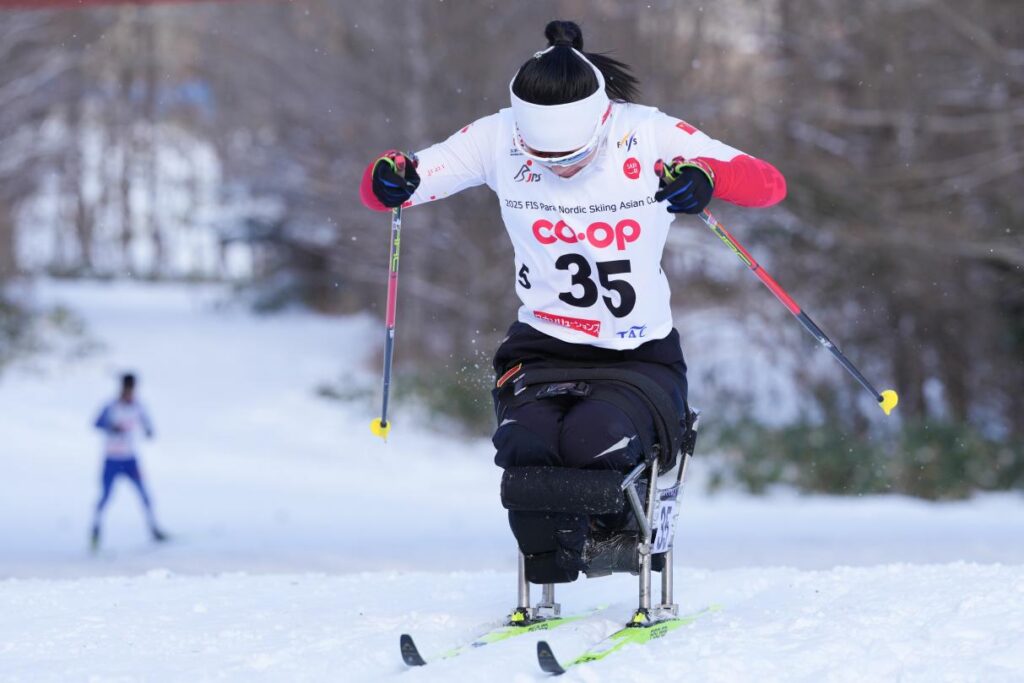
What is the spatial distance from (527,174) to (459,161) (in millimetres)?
304

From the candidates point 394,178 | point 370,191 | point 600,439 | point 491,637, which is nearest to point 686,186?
point 600,439

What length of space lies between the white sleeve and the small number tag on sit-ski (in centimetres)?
113

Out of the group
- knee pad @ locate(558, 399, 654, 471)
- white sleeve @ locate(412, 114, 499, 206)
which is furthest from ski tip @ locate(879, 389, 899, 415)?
white sleeve @ locate(412, 114, 499, 206)

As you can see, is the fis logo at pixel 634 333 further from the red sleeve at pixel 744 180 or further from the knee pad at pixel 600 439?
the red sleeve at pixel 744 180

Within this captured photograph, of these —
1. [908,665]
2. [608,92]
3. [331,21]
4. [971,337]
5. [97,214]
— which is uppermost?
[97,214]

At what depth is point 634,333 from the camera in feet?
13.0

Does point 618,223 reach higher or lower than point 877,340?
→ lower

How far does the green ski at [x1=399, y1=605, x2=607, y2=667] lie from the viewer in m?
3.47

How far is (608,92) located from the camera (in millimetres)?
4039

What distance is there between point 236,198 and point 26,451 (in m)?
7.83

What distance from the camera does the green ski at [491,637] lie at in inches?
137

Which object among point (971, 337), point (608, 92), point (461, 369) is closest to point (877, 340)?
point (971, 337)

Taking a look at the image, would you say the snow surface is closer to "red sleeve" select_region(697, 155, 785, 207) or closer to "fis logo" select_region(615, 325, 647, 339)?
"fis logo" select_region(615, 325, 647, 339)

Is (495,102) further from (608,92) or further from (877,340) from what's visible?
(608,92)
